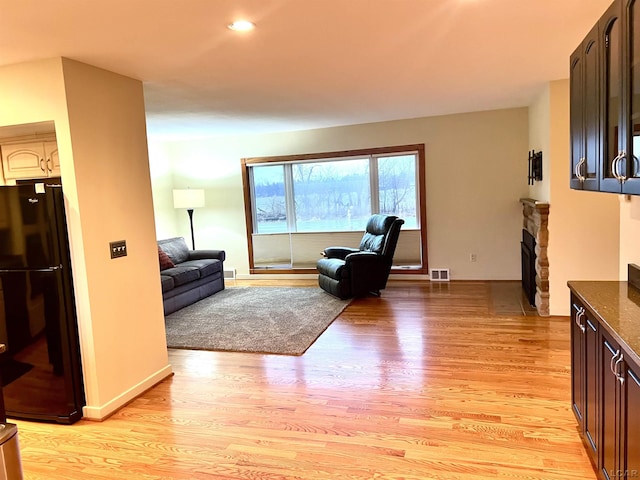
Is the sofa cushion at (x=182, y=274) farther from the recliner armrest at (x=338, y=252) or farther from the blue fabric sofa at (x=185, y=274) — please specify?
the recliner armrest at (x=338, y=252)

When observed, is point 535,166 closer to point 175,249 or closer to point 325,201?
point 325,201

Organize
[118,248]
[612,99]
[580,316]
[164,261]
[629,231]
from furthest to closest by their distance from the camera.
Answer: [164,261] < [118,248] < [629,231] < [580,316] < [612,99]

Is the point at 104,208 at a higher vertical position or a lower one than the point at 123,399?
higher

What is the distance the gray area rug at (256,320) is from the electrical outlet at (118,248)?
1374 millimetres

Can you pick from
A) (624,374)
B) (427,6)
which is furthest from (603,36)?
(624,374)

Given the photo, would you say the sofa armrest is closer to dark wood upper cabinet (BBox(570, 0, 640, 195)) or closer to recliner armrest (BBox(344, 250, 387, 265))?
recliner armrest (BBox(344, 250, 387, 265))

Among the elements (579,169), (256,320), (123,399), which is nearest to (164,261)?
(256,320)

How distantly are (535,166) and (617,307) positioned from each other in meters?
3.73

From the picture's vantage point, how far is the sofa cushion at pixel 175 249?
6262mm

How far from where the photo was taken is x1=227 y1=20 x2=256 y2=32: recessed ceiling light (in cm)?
242

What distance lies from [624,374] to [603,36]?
4.66 feet

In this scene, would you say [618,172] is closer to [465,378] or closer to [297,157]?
[465,378]

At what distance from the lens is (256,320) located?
16.3 ft

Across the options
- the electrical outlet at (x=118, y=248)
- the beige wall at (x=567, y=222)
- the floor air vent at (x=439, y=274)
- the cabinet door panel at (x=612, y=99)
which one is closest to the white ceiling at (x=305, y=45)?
the beige wall at (x=567, y=222)
